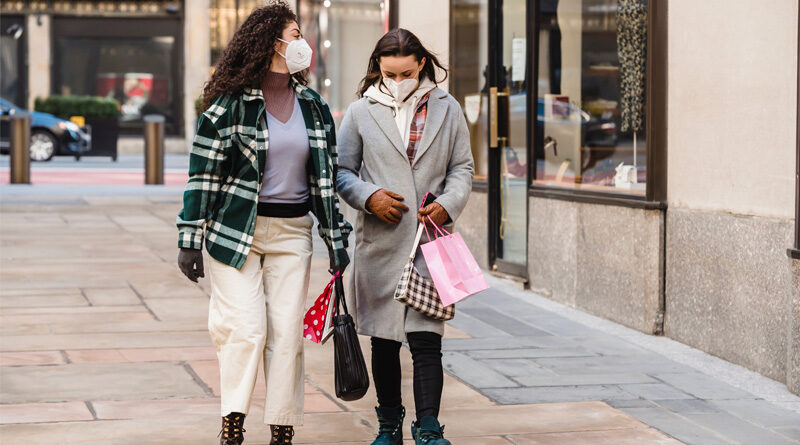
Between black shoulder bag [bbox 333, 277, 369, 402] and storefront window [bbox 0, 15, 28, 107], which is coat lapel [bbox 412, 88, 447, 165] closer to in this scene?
black shoulder bag [bbox 333, 277, 369, 402]

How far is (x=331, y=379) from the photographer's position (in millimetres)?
5863

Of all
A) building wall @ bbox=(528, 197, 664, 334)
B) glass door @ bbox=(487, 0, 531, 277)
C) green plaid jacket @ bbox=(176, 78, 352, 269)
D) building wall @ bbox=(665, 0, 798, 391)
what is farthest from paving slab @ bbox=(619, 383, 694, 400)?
glass door @ bbox=(487, 0, 531, 277)

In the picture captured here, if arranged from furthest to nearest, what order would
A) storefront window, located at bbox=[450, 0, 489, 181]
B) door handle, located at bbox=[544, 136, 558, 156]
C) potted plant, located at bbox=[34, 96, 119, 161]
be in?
1. potted plant, located at bbox=[34, 96, 119, 161]
2. storefront window, located at bbox=[450, 0, 489, 181]
3. door handle, located at bbox=[544, 136, 558, 156]

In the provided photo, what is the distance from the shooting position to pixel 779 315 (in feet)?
19.2

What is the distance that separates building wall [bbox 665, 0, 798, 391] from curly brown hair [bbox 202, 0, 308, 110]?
2.73m

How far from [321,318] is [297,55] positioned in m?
0.94

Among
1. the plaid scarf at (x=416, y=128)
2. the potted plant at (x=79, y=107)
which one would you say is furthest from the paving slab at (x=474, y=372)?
the potted plant at (x=79, y=107)

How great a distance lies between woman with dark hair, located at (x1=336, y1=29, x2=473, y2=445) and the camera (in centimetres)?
441

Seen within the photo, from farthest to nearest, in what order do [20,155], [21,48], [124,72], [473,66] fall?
[124,72] < [21,48] < [20,155] < [473,66]

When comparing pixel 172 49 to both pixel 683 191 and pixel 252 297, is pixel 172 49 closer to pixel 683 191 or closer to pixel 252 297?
pixel 683 191

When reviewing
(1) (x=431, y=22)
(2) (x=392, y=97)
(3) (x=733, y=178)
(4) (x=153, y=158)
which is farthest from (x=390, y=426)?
(4) (x=153, y=158)

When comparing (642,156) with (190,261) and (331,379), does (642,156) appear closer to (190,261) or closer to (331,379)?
(331,379)

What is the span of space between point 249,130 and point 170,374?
209cm

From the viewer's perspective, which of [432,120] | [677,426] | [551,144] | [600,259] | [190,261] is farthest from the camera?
[551,144]
